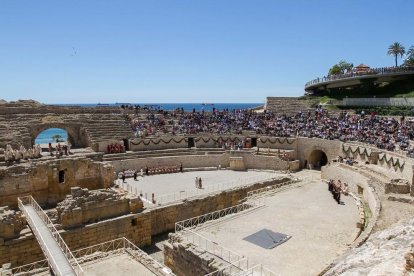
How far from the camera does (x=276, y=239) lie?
15.1 m

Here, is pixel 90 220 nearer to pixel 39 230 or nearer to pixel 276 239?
pixel 39 230

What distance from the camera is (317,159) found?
112 ft

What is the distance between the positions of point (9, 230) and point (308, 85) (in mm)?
50394

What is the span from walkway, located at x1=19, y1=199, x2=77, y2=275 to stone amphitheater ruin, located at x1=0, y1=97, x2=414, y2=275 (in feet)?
0.19

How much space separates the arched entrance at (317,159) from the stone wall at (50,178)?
1901 centimetres

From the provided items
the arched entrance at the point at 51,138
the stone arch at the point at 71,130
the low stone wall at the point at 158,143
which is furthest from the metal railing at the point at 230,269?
the arched entrance at the point at 51,138

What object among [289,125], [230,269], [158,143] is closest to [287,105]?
[289,125]

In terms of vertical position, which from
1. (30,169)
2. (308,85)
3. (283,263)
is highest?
(308,85)

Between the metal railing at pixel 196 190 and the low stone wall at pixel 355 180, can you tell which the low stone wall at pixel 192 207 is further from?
the low stone wall at pixel 355 180

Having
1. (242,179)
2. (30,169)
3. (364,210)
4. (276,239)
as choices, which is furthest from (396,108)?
(30,169)

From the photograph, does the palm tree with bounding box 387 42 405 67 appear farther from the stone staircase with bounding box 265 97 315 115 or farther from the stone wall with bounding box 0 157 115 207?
the stone wall with bounding box 0 157 115 207

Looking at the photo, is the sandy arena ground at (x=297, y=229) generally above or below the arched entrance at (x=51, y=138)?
below

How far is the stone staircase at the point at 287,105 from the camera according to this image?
43.9 m

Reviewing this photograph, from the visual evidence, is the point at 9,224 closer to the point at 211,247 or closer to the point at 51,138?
the point at 211,247
